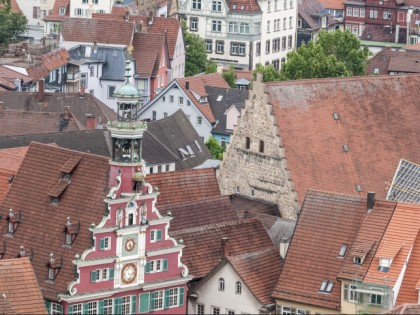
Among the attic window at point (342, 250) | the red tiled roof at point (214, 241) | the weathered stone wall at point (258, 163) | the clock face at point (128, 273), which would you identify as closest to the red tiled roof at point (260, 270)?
the red tiled roof at point (214, 241)

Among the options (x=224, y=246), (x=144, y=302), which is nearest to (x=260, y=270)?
(x=224, y=246)

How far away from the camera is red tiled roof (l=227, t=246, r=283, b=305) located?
485ft

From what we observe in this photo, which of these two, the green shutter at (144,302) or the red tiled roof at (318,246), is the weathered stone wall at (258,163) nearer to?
the red tiled roof at (318,246)

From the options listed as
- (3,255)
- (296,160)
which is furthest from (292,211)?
(3,255)

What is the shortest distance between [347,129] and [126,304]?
28.9m

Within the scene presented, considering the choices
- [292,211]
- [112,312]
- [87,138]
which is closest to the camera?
[112,312]

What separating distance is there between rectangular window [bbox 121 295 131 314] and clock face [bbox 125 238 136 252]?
2.84 meters

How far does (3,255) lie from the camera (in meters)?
149

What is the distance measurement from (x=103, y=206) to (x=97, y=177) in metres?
2.88

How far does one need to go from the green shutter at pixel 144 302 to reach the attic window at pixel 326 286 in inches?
413

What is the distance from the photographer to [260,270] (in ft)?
491

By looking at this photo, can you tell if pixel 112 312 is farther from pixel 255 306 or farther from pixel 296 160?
pixel 296 160

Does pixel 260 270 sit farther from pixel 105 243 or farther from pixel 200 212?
pixel 105 243

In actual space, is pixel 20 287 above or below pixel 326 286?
above
